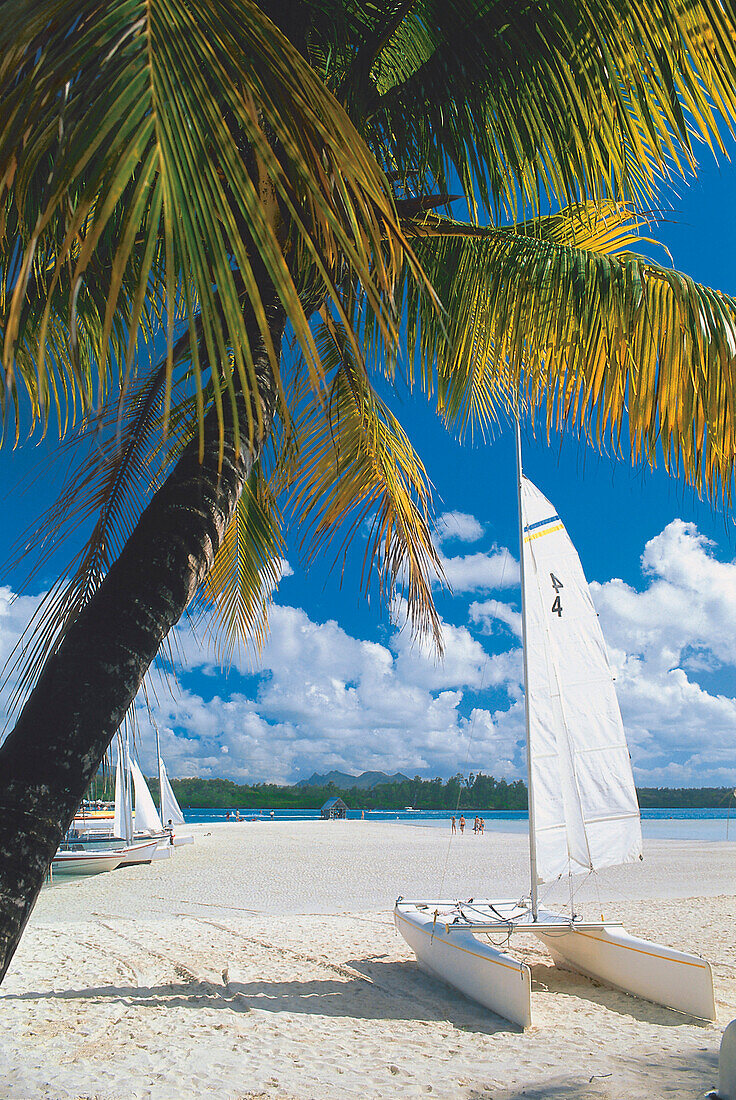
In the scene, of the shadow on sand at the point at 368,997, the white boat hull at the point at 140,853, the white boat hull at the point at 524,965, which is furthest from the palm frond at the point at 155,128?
the white boat hull at the point at 140,853

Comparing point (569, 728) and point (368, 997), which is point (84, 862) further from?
point (569, 728)

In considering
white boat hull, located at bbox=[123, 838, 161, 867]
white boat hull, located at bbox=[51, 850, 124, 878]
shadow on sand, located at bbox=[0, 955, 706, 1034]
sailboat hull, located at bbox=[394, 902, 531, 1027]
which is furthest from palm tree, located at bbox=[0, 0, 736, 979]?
white boat hull, located at bbox=[123, 838, 161, 867]

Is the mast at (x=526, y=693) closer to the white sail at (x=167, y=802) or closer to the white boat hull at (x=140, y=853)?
the white boat hull at (x=140, y=853)

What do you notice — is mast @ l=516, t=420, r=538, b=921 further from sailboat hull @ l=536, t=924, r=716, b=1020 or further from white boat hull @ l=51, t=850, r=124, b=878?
white boat hull @ l=51, t=850, r=124, b=878

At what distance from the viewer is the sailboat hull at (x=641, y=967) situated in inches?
247

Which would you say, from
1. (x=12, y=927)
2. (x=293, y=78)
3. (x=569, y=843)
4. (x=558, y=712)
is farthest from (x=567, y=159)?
(x=569, y=843)

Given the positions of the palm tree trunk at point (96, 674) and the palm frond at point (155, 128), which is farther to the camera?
the palm tree trunk at point (96, 674)

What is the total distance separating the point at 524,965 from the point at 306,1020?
1.87 meters

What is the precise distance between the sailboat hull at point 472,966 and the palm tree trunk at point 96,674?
17.7 ft

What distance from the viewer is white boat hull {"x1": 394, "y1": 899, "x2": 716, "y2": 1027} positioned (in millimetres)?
6238

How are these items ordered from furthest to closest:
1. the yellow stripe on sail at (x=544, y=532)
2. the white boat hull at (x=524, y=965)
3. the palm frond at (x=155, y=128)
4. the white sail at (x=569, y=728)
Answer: the yellow stripe on sail at (x=544, y=532) → the white sail at (x=569, y=728) → the white boat hull at (x=524, y=965) → the palm frond at (x=155, y=128)

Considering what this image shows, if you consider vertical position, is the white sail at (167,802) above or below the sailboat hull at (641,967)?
below

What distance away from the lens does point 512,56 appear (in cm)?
248

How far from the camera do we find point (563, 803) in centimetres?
738
